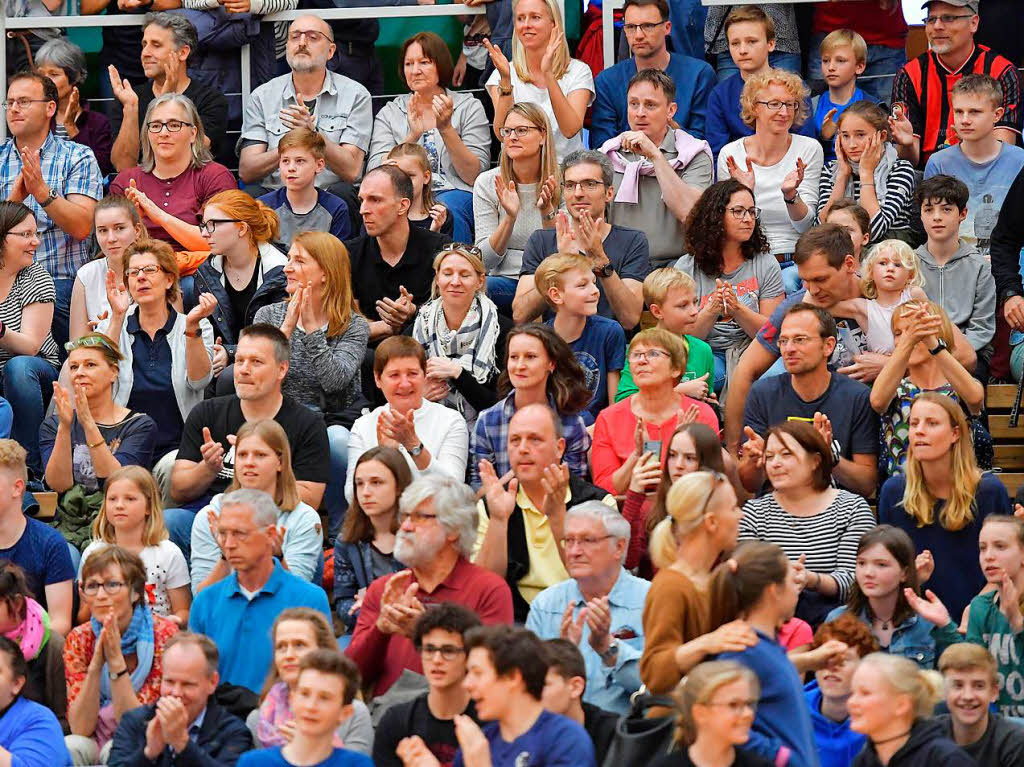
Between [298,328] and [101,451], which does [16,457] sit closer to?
[101,451]

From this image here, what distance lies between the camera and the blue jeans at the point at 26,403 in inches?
361

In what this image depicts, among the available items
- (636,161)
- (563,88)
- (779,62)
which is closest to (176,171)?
(563,88)

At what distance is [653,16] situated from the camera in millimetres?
10969

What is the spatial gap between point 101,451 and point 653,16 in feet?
14.3

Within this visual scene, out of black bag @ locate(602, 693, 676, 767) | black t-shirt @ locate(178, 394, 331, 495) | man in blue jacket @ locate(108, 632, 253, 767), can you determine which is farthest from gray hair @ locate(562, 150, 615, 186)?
black bag @ locate(602, 693, 676, 767)

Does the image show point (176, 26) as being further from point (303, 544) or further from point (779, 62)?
point (303, 544)

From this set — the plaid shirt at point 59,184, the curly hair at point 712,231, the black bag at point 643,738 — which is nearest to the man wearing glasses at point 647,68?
the curly hair at point 712,231

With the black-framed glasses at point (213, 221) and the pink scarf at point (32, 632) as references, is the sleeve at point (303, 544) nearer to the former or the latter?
the pink scarf at point (32, 632)

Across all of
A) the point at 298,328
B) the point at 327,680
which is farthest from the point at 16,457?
the point at 327,680

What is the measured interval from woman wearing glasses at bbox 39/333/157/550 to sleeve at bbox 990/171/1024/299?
406 cm

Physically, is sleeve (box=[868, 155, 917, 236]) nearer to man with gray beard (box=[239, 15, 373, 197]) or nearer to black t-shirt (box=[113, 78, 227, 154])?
man with gray beard (box=[239, 15, 373, 197])

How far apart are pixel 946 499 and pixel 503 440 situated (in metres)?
1.87

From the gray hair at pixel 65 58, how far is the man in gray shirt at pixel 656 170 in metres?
3.11

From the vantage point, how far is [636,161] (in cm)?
1034
